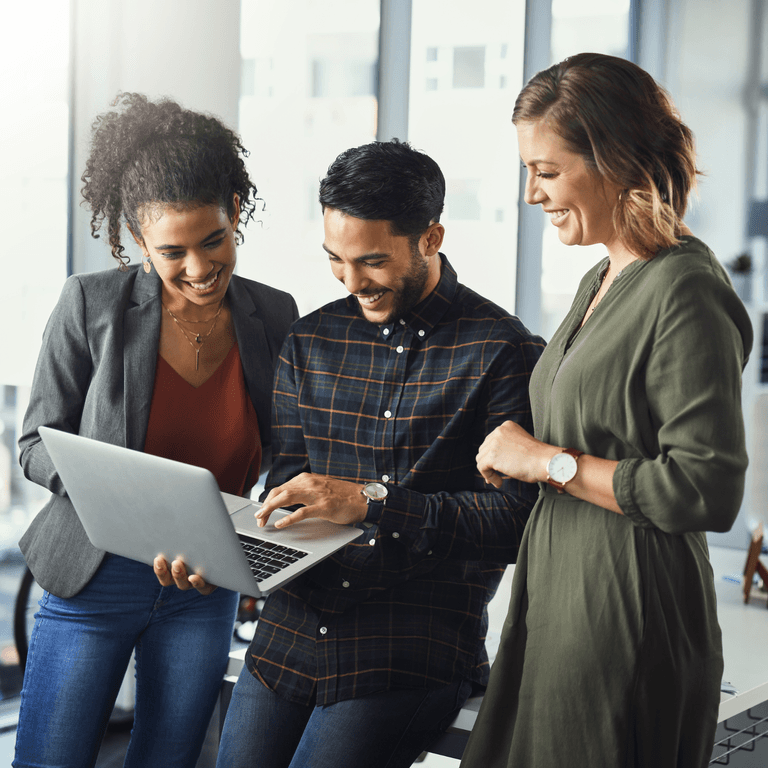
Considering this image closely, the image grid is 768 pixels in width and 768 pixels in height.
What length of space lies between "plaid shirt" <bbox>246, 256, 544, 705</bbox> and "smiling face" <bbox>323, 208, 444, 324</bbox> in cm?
3

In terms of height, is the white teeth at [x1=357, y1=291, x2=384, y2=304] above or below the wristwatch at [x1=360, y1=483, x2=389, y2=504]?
above

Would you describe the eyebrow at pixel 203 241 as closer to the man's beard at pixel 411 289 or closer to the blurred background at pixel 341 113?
the man's beard at pixel 411 289

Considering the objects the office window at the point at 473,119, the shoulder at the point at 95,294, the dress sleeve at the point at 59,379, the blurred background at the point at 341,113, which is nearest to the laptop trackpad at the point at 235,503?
the dress sleeve at the point at 59,379

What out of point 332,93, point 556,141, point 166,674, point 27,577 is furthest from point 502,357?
point 332,93

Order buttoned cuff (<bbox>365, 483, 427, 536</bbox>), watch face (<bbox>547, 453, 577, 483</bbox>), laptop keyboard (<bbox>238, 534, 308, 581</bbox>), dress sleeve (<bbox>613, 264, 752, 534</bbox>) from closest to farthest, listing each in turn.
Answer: dress sleeve (<bbox>613, 264, 752, 534</bbox>) < watch face (<bbox>547, 453, 577, 483</bbox>) < laptop keyboard (<bbox>238, 534, 308, 581</bbox>) < buttoned cuff (<bbox>365, 483, 427, 536</bbox>)

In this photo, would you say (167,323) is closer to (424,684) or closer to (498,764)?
(424,684)

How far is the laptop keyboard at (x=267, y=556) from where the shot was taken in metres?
1.22

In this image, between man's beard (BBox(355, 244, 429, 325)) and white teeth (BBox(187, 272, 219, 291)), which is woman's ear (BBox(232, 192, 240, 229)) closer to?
white teeth (BBox(187, 272, 219, 291))

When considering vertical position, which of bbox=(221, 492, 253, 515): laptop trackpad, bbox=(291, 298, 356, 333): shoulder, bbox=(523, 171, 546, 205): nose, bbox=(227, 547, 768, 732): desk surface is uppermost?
bbox=(523, 171, 546, 205): nose

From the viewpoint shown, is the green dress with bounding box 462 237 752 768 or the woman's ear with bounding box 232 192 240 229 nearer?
the green dress with bounding box 462 237 752 768

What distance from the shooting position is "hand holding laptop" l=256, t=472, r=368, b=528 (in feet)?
4.25

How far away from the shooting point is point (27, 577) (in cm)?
228

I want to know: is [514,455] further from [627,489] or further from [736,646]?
[736,646]

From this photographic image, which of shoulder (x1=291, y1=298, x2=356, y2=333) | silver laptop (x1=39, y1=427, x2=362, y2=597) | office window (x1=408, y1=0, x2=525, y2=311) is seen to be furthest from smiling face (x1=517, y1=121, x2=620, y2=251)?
office window (x1=408, y1=0, x2=525, y2=311)
